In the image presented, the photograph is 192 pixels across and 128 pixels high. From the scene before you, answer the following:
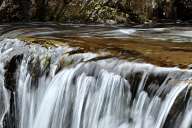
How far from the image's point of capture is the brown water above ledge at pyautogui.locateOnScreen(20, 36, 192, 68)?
680cm

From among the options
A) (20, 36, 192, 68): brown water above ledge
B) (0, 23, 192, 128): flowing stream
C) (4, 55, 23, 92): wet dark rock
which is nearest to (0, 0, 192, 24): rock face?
(20, 36, 192, 68): brown water above ledge

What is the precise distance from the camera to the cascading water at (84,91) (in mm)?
6012

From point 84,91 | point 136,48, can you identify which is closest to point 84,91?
point 84,91

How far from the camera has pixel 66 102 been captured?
7.30m

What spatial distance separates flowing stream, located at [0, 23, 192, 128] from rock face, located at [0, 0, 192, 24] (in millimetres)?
4069

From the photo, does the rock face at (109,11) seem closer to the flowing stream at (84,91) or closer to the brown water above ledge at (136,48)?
the brown water above ledge at (136,48)

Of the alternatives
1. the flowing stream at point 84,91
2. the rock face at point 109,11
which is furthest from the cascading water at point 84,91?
the rock face at point 109,11

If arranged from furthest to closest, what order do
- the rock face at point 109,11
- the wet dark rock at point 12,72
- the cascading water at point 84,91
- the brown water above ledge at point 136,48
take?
the rock face at point 109,11 → the wet dark rock at point 12,72 → the brown water above ledge at point 136,48 → the cascading water at point 84,91

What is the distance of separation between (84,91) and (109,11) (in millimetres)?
5968

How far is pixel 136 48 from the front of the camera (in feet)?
25.5

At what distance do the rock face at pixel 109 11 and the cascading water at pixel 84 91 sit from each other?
408 cm

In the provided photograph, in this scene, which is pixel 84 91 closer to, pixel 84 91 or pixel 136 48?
pixel 84 91

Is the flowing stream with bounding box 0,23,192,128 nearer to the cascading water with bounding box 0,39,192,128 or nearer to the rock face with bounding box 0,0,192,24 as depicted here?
the cascading water with bounding box 0,39,192,128

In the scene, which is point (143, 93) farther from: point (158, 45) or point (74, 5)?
point (74, 5)
